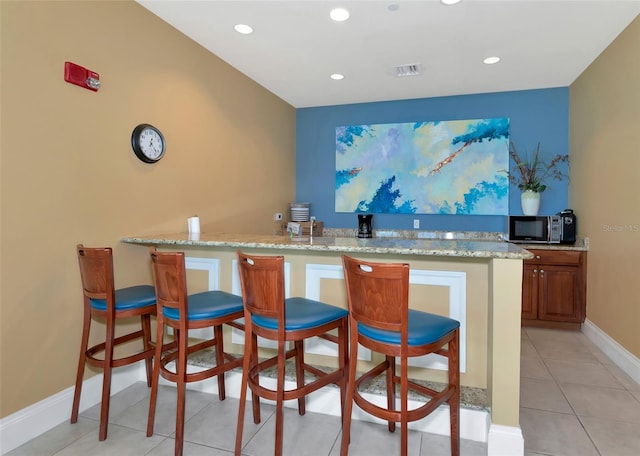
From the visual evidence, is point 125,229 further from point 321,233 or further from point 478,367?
point 321,233

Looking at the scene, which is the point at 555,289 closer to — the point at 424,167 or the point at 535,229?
the point at 535,229

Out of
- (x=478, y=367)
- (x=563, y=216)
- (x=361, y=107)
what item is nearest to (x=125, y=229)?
(x=478, y=367)

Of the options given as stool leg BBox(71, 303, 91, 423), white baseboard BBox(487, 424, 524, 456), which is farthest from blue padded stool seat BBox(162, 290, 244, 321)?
white baseboard BBox(487, 424, 524, 456)

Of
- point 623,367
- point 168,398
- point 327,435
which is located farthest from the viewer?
point 623,367

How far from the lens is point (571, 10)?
272 cm

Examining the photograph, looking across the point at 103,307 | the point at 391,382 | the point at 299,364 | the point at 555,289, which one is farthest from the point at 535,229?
the point at 103,307

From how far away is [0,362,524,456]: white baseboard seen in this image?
188 cm

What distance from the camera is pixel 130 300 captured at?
2203mm

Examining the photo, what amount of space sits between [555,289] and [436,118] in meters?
2.47

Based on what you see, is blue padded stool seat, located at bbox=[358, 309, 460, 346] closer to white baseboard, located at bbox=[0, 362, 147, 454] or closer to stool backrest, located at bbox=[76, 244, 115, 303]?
stool backrest, located at bbox=[76, 244, 115, 303]

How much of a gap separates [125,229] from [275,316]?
1.50m

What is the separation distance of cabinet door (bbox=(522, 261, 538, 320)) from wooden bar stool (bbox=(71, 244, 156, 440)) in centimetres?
377

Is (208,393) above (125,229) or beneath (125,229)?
beneath

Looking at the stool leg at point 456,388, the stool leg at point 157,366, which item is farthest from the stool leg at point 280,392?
the stool leg at point 456,388
